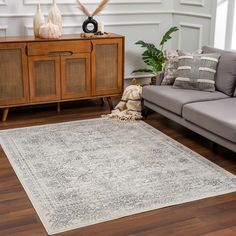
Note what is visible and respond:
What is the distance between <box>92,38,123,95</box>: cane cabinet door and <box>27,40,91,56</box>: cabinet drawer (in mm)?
110

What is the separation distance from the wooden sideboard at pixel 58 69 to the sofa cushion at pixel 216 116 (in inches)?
50.2

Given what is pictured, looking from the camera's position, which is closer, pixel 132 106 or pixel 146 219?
pixel 146 219

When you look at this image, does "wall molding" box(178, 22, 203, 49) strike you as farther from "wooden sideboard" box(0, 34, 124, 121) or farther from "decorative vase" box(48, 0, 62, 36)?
"decorative vase" box(48, 0, 62, 36)

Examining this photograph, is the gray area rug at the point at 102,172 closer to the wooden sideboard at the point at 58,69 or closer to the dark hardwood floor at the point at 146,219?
the dark hardwood floor at the point at 146,219

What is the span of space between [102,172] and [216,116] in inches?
38.7

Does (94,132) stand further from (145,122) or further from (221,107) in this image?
(221,107)

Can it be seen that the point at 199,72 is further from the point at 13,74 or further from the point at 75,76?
the point at 13,74

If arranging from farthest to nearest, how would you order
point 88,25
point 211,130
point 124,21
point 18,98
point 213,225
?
point 124,21 < point 88,25 < point 18,98 < point 211,130 < point 213,225

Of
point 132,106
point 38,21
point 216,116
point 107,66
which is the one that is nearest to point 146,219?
point 216,116

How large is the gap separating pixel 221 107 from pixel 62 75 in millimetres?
1729

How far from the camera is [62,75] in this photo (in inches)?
172

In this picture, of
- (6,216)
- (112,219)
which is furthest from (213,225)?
(6,216)

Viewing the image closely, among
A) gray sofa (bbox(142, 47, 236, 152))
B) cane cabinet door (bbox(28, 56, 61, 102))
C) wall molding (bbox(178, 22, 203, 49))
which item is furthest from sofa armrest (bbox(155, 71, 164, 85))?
cane cabinet door (bbox(28, 56, 61, 102))

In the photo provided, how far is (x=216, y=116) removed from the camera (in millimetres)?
3252
